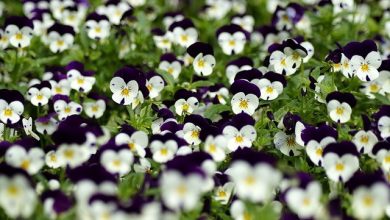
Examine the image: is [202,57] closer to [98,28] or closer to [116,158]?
[98,28]

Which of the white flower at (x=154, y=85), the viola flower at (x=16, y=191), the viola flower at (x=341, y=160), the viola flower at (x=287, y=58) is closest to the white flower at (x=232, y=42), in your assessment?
the viola flower at (x=287, y=58)

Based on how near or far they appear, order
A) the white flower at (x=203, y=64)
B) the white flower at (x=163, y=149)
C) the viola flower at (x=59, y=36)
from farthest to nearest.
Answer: the viola flower at (x=59, y=36) < the white flower at (x=203, y=64) < the white flower at (x=163, y=149)

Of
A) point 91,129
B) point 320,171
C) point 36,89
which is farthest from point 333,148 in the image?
point 36,89

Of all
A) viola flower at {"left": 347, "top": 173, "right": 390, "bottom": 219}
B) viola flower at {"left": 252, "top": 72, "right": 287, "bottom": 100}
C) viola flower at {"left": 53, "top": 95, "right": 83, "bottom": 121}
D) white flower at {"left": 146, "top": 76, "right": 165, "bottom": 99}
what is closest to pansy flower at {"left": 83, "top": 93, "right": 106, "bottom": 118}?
viola flower at {"left": 53, "top": 95, "right": 83, "bottom": 121}

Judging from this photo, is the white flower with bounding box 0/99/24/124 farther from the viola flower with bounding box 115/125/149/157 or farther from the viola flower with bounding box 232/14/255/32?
the viola flower with bounding box 232/14/255/32

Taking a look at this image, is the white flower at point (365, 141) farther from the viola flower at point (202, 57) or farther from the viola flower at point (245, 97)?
the viola flower at point (202, 57)

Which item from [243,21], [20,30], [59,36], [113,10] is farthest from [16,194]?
[243,21]
